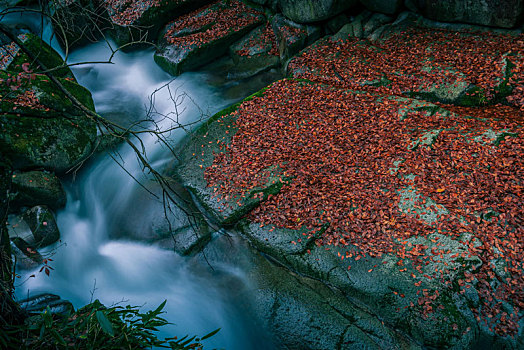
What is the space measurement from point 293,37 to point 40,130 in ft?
26.3

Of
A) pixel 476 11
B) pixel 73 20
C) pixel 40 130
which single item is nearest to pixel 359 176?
pixel 476 11

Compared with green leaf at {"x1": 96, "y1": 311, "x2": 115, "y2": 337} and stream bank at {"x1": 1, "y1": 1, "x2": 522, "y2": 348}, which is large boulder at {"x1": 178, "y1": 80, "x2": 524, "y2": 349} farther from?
green leaf at {"x1": 96, "y1": 311, "x2": 115, "y2": 337}

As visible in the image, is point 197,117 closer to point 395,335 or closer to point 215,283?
point 215,283

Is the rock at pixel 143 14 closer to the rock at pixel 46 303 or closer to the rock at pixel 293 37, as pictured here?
the rock at pixel 293 37

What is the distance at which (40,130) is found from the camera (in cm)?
823

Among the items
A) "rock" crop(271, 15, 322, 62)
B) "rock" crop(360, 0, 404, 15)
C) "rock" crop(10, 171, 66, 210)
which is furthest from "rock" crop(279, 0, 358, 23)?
"rock" crop(10, 171, 66, 210)

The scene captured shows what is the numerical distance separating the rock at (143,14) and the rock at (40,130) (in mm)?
5094

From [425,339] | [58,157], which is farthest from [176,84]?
[425,339]

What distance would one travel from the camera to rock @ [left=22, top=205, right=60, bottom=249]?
7.37 m

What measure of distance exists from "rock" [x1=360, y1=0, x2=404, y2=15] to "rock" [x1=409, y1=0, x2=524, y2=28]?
43cm

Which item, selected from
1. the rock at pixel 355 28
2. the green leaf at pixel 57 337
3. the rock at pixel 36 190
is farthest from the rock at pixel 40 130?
the rock at pixel 355 28

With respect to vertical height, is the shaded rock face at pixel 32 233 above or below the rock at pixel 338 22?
below

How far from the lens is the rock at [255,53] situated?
38.1ft

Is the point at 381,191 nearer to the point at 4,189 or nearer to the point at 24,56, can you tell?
the point at 4,189
